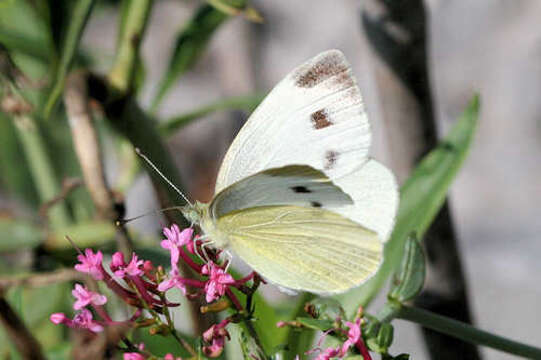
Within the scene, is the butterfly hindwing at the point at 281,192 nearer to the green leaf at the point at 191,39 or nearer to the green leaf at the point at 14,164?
the green leaf at the point at 191,39

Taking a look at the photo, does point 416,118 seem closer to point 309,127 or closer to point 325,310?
point 309,127

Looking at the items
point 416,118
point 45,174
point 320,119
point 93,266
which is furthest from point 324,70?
point 45,174

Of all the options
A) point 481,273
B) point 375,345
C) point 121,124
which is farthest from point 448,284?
point 481,273

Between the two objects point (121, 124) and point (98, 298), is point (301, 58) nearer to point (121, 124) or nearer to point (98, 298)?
point (121, 124)

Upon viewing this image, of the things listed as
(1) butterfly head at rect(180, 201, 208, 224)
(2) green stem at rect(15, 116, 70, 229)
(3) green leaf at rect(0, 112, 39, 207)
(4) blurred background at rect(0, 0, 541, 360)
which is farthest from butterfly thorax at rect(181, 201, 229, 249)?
(4) blurred background at rect(0, 0, 541, 360)

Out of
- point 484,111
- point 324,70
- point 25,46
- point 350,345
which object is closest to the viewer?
point 350,345

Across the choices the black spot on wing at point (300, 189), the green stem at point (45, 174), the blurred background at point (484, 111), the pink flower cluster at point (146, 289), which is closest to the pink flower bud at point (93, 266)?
the pink flower cluster at point (146, 289)
